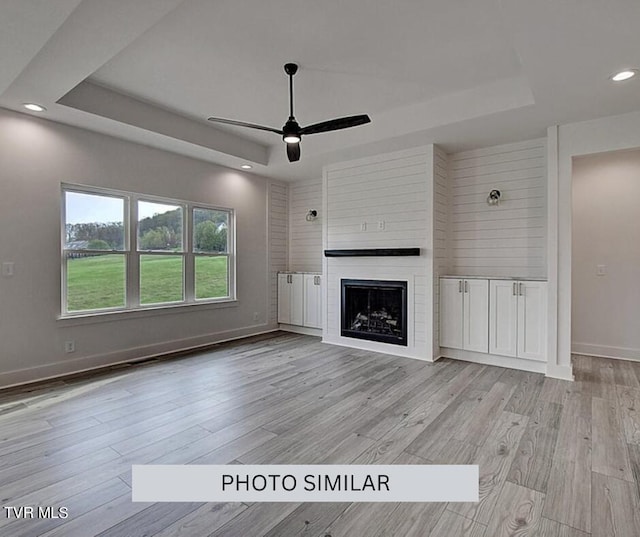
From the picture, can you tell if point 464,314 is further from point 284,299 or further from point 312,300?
point 284,299

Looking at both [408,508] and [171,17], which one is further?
[171,17]

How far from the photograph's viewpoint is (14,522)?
178 cm

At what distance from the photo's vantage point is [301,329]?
21.2 feet

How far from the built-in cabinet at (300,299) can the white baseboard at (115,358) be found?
628 millimetres

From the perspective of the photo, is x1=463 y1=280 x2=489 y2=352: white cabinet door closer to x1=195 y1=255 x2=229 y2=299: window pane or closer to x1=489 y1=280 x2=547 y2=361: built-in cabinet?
x1=489 y1=280 x2=547 y2=361: built-in cabinet

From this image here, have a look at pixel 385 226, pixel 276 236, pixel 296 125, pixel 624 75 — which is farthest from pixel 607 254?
pixel 276 236

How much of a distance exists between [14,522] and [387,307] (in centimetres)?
422

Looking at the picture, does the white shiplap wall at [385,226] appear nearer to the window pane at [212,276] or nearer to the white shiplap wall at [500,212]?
the white shiplap wall at [500,212]

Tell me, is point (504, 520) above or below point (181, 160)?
below

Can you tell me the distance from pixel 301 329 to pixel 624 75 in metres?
5.20

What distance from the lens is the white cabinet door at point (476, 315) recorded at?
4.42 m

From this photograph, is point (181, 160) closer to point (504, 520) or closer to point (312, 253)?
point (312, 253)

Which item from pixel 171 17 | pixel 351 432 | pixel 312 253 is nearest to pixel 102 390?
pixel 351 432

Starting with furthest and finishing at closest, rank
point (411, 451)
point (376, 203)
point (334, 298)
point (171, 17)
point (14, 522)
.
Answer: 1. point (334, 298)
2. point (376, 203)
3. point (171, 17)
4. point (411, 451)
5. point (14, 522)
